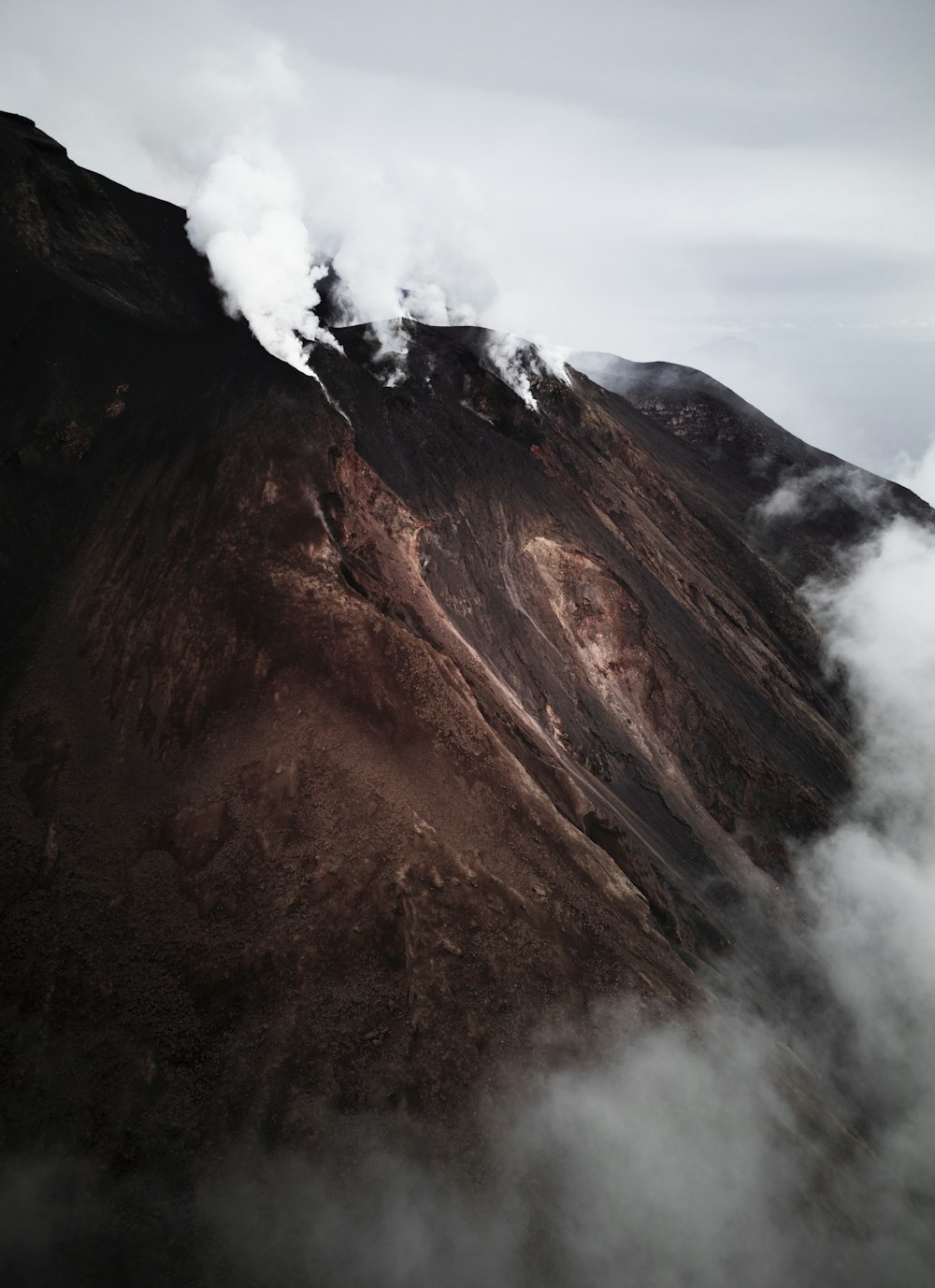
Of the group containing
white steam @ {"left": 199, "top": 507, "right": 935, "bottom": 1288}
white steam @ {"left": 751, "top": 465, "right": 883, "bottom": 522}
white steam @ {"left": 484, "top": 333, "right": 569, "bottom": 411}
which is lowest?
white steam @ {"left": 199, "top": 507, "right": 935, "bottom": 1288}

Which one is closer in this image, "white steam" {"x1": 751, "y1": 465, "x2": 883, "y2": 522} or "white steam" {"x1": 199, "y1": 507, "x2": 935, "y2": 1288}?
"white steam" {"x1": 199, "y1": 507, "x2": 935, "y2": 1288}

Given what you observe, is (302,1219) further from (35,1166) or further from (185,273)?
(185,273)

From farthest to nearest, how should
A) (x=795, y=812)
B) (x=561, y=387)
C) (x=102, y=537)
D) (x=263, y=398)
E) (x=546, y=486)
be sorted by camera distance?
1. (x=561, y=387)
2. (x=546, y=486)
3. (x=795, y=812)
4. (x=263, y=398)
5. (x=102, y=537)

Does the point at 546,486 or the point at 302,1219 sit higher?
the point at 546,486

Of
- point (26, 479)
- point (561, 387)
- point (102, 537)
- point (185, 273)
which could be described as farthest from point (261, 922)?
point (561, 387)

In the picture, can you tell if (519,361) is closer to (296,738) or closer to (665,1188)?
(296,738)

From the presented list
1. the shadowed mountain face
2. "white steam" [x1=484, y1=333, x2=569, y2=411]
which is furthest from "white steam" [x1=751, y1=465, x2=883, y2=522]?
the shadowed mountain face

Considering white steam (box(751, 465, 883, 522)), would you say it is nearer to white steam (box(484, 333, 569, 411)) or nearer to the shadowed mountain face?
white steam (box(484, 333, 569, 411))

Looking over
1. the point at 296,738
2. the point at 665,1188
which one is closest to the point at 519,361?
the point at 296,738

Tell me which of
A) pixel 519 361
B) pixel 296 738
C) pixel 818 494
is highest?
pixel 818 494
